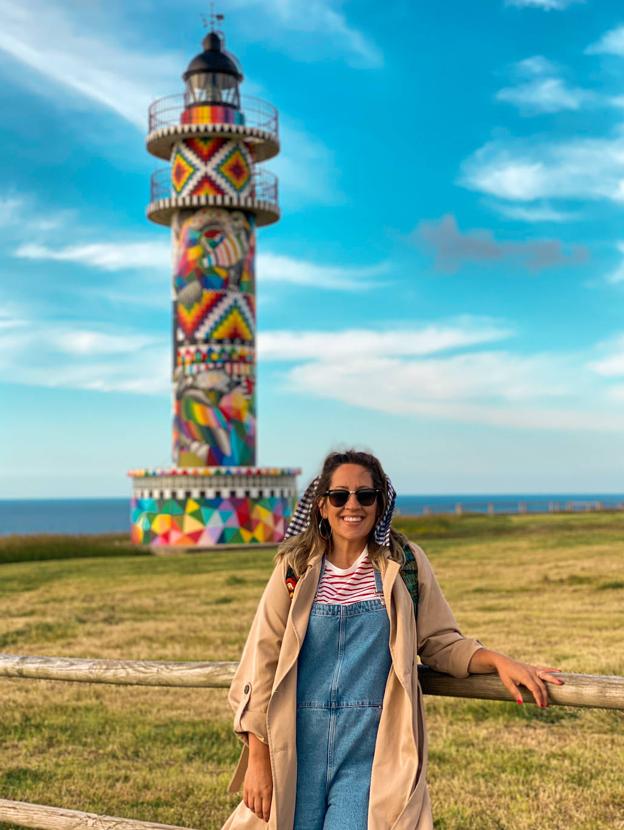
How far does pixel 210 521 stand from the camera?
31266 mm

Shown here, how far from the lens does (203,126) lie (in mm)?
31812

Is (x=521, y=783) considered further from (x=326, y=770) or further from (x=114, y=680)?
(x=326, y=770)

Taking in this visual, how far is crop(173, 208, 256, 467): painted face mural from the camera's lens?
31891 millimetres

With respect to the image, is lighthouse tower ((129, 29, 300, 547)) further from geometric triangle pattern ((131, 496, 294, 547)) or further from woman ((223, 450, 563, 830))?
woman ((223, 450, 563, 830))

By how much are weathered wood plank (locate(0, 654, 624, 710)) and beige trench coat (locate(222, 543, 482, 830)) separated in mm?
226

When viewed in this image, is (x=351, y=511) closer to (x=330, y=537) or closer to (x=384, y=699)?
(x=330, y=537)

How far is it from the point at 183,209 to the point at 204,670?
1147 inches

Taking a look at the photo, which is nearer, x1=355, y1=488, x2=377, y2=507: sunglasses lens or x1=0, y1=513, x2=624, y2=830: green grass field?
x1=355, y1=488, x2=377, y2=507: sunglasses lens

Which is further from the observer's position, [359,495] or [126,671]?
[126,671]

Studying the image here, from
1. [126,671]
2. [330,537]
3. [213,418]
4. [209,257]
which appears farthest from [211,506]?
[330,537]

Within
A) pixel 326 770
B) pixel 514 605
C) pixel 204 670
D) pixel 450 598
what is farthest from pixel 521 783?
pixel 450 598

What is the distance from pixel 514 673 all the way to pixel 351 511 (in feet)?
3.13

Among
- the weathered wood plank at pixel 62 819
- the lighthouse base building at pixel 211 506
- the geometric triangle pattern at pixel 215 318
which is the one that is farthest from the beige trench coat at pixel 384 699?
the geometric triangle pattern at pixel 215 318

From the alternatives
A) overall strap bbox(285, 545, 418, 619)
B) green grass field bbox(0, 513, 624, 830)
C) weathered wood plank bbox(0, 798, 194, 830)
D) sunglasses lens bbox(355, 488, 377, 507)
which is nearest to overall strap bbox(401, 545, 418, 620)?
overall strap bbox(285, 545, 418, 619)
